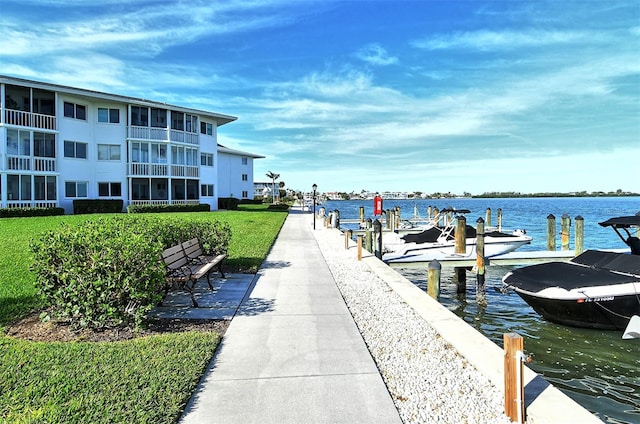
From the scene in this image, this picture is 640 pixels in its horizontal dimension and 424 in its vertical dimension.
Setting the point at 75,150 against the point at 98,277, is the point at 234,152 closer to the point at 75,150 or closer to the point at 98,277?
the point at 75,150

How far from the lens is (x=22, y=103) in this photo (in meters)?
28.8

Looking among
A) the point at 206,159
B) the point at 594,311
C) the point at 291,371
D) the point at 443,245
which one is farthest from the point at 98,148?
the point at 594,311

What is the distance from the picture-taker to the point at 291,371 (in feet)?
16.3

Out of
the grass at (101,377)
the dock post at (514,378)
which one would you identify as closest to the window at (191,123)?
the grass at (101,377)

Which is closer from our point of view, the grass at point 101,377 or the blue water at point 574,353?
the grass at point 101,377

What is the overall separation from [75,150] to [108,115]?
3974 millimetres

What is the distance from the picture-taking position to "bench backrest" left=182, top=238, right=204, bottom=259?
9.33 metres

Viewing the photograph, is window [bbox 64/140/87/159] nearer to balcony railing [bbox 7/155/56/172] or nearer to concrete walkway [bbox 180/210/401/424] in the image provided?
balcony railing [bbox 7/155/56/172]

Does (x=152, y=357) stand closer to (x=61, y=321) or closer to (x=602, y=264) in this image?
(x=61, y=321)

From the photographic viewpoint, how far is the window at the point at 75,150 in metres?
30.6

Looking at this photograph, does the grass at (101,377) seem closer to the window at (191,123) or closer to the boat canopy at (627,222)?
the boat canopy at (627,222)

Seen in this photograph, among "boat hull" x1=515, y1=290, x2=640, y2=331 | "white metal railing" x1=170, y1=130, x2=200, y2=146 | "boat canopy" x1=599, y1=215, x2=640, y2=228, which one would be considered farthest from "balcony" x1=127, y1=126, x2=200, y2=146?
"boat canopy" x1=599, y1=215, x2=640, y2=228

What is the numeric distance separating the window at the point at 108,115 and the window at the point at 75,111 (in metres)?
1.14

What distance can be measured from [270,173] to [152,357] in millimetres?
95549
